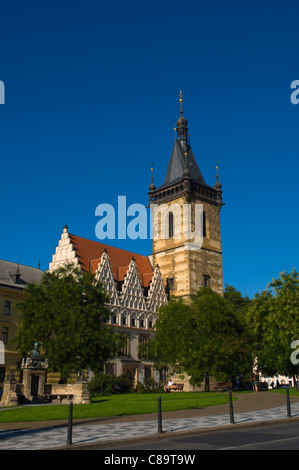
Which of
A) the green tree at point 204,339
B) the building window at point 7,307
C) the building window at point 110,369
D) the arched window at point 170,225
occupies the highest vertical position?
the arched window at point 170,225

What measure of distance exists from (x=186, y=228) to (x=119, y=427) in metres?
52.2

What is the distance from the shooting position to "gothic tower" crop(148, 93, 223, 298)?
218ft

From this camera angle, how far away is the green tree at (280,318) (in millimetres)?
40969

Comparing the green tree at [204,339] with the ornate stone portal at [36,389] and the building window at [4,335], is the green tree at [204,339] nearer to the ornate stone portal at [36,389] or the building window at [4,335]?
the ornate stone portal at [36,389]

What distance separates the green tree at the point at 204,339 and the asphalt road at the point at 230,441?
93.1 ft

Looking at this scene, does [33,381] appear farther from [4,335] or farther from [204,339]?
[204,339]

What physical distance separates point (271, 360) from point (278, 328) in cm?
649

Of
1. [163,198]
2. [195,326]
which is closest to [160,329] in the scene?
[195,326]

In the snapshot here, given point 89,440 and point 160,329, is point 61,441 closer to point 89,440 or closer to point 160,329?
point 89,440

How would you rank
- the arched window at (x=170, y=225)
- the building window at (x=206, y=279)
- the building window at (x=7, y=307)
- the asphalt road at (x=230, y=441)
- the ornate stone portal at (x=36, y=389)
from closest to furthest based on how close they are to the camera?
1. the asphalt road at (x=230, y=441)
2. the ornate stone portal at (x=36, y=389)
3. the building window at (x=7, y=307)
4. the building window at (x=206, y=279)
5. the arched window at (x=170, y=225)

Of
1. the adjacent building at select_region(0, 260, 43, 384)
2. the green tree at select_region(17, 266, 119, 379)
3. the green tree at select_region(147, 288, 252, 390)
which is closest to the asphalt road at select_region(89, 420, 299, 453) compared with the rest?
the green tree at select_region(17, 266, 119, 379)

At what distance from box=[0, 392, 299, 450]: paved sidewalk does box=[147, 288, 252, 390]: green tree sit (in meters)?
20.6

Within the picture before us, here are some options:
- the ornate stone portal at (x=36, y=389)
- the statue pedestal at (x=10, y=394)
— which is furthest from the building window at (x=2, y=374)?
the statue pedestal at (x=10, y=394)

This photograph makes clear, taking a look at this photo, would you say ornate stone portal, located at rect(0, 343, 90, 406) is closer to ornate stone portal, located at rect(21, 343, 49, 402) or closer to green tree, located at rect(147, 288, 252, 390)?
ornate stone portal, located at rect(21, 343, 49, 402)
